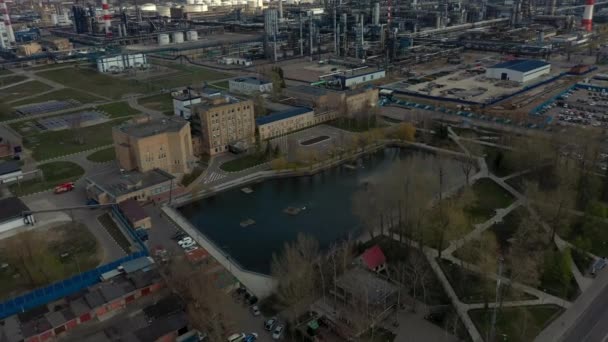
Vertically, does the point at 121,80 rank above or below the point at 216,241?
above

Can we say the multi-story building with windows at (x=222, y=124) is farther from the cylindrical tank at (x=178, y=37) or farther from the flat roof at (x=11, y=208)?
the cylindrical tank at (x=178, y=37)

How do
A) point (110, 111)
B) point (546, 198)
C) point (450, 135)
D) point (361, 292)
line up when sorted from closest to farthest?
point (361, 292) → point (546, 198) → point (450, 135) → point (110, 111)

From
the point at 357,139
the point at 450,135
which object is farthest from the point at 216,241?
the point at 450,135

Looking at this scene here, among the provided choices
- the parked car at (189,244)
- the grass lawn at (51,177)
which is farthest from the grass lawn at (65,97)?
the parked car at (189,244)

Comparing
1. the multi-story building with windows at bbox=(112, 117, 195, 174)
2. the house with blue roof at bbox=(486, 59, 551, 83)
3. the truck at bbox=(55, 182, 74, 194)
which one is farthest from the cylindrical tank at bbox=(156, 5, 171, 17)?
the truck at bbox=(55, 182, 74, 194)

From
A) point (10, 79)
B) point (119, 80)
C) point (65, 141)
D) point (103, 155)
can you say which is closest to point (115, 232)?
point (103, 155)

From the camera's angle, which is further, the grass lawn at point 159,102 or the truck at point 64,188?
the grass lawn at point 159,102

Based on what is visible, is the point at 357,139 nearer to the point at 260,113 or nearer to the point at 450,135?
the point at 450,135
